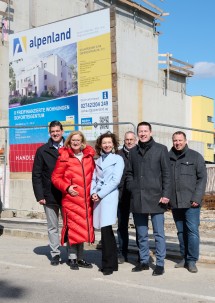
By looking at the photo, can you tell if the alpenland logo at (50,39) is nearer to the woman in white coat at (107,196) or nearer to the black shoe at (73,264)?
the woman in white coat at (107,196)

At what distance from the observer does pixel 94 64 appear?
16.0 metres

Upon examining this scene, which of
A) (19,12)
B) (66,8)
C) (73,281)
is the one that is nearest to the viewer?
(73,281)

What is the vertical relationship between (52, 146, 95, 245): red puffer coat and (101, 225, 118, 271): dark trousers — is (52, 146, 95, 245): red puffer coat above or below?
above

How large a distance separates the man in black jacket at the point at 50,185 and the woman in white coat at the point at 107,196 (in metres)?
0.73

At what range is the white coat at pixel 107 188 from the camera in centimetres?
649

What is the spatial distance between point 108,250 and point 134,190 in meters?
0.85

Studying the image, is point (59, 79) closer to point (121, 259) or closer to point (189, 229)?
point (121, 259)

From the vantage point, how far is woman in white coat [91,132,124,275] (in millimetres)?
6496

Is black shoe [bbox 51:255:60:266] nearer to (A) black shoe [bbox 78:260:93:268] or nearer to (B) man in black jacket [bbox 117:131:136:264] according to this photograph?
(A) black shoe [bbox 78:260:93:268]

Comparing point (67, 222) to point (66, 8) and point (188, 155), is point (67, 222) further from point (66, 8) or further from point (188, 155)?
point (66, 8)

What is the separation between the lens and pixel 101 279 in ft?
20.6

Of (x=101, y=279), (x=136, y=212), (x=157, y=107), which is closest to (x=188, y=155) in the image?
(x=136, y=212)

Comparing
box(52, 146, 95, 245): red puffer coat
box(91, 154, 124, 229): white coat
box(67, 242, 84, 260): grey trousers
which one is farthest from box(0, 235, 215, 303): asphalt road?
box(91, 154, 124, 229): white coat

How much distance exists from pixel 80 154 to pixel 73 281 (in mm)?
1670
